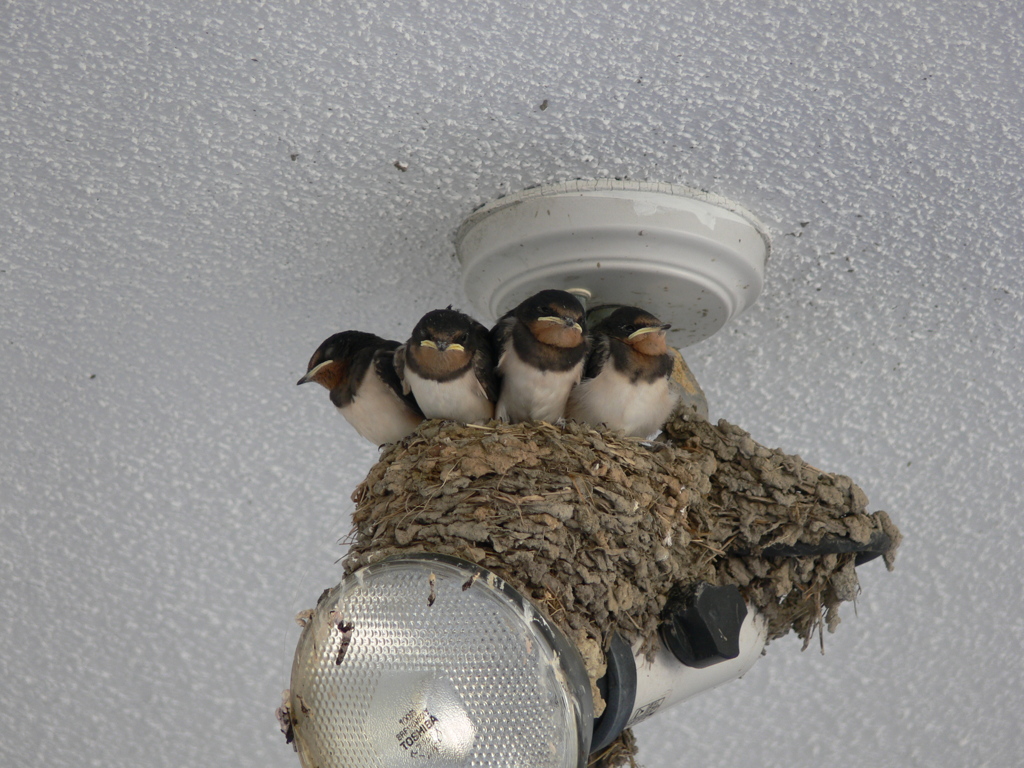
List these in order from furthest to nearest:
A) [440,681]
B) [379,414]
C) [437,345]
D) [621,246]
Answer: [379,414] → [437,345] → [621,246] → [440,681]

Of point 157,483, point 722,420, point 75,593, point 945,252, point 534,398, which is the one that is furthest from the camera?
point 75,593

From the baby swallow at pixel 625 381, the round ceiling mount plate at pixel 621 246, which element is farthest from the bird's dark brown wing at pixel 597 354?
the round ceiling mount plate at pixel 621 246

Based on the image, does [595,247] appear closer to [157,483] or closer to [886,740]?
[157,483]

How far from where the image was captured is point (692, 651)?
65.6 inches

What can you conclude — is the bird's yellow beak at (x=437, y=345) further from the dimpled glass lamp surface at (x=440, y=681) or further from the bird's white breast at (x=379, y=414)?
the dimpled glass lamp surface at (x=440, y=681)

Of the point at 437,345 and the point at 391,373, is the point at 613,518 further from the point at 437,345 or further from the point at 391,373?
the point at 391,373

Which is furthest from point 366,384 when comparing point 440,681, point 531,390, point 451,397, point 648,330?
point 440,681

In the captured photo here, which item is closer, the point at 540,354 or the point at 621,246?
the point at 621,246

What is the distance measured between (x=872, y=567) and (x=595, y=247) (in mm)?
1144

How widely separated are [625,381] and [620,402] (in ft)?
0.14

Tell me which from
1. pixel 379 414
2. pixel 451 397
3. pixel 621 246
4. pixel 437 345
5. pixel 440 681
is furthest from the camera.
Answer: pixel 379 414

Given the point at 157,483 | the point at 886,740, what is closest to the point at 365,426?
the point at 157,483

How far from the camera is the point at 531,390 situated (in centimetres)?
201

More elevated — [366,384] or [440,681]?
[366,384]
